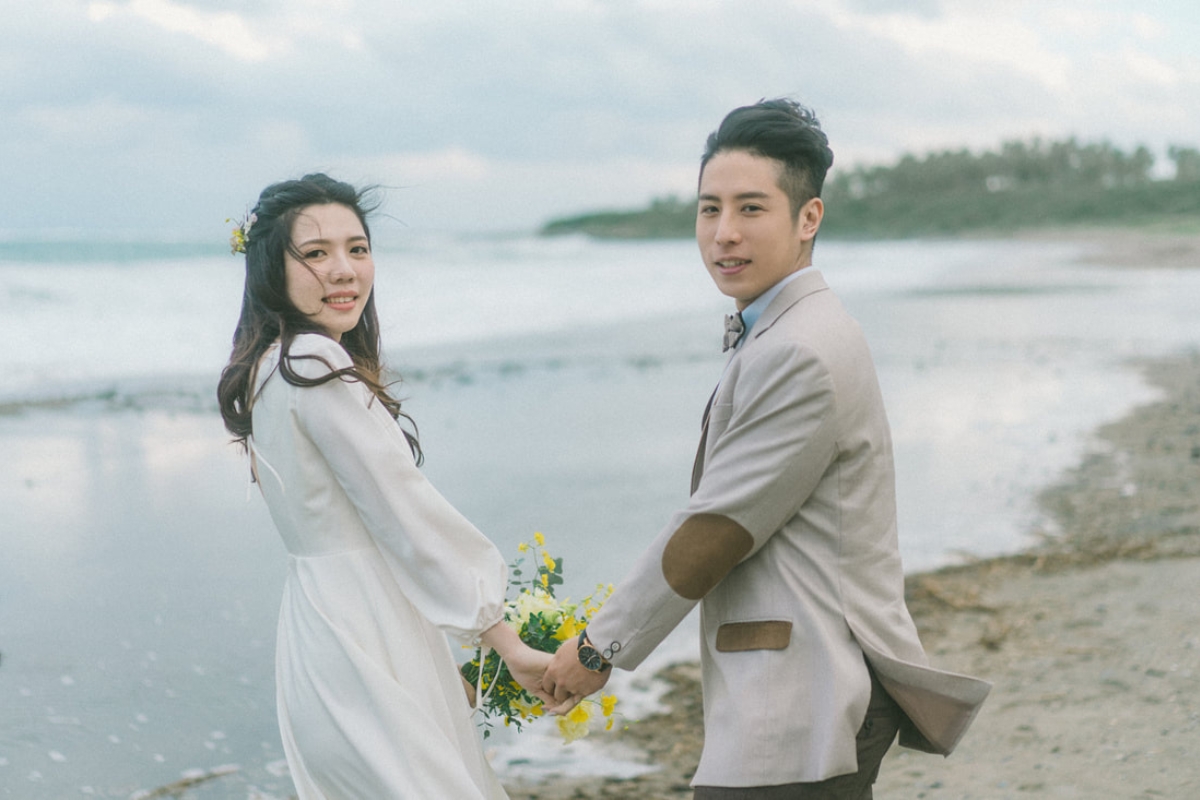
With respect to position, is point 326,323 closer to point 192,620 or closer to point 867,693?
point 867,693

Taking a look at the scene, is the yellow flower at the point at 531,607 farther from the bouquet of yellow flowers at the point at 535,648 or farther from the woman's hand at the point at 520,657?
the woman's hand at the point at 520,657

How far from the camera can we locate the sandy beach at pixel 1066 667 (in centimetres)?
387

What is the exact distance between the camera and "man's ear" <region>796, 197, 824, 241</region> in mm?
2316

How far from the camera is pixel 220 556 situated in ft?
21.8

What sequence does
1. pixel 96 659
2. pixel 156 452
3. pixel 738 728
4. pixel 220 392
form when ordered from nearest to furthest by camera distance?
pixel 738 728 → pixel 220 392 → pixel 96 659 → pixel 156 452

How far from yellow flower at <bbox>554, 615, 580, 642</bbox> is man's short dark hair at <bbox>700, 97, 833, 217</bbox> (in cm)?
111

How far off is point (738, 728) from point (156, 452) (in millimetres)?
8297

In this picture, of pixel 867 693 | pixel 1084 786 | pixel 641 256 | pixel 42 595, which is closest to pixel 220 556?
pixel 42 595

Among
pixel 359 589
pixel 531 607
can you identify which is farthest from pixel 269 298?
pixel 531 607

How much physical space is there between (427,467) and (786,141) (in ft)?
22.4

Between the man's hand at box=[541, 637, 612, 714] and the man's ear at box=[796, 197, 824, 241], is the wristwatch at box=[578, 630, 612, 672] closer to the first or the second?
the man's hand at box=[541, 637, 612, 714]

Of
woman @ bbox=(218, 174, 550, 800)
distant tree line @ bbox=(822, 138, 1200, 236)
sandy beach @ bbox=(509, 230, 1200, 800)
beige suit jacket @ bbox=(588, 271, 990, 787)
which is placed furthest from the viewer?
distant tree line @ bbox=(822, 138, 1200, 236)

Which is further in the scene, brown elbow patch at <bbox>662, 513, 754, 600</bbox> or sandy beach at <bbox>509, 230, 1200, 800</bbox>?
sandy beach at <bbox>509, 230, 1200, 800</bbox>

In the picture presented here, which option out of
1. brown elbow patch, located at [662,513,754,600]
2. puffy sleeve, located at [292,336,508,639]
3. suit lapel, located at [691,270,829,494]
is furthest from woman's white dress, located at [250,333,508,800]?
suit lapel, located at [691,270,829,494]
